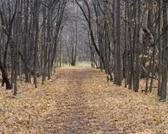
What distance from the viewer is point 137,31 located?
26344 millimetres

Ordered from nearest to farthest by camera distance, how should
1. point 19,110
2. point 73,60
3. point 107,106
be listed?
1. point 19,110
2. point 107,106
3. point 73,60

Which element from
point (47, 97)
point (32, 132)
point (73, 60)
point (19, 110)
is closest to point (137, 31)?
point (47, 97)

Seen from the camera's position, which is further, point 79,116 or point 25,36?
point 25,36

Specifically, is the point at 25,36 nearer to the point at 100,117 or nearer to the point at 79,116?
the point at 79,116

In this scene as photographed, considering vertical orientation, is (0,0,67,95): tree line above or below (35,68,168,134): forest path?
above

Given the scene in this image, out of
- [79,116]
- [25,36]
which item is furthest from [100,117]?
[25,36]

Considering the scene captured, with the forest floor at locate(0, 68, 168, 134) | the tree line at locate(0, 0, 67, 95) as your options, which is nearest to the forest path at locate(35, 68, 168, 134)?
the forest floor at locate(0, 68, 168, 134)

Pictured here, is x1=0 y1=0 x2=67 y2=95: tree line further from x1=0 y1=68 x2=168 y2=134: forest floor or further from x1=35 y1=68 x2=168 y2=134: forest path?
x1=35 y1=68 x2=168 y2=134: forest path

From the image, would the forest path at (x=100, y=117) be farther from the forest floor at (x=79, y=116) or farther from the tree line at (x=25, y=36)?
the tree line at (x=25, y=36)

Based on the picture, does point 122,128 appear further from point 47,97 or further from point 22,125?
point 47,97

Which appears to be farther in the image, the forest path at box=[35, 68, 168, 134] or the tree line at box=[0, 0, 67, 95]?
the tree line at box=[0, 0, 67, 95]

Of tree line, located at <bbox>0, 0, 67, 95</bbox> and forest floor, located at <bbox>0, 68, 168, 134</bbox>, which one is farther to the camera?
tree line, located at <bbox>0, 0, 67, 95</bbox>

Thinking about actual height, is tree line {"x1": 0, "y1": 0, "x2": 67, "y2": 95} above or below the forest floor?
above

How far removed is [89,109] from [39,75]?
26203 mm
